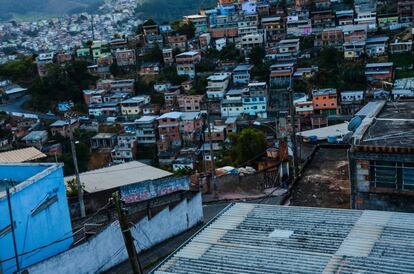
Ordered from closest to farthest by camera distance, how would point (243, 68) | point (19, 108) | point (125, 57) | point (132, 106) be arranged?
1. point (132, 106)
2. point (243, 68)
3. point (19, 108)
4. point (125, 57)

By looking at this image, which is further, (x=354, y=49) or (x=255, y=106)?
(x=354, y=49)

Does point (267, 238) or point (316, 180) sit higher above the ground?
point (267, 238)

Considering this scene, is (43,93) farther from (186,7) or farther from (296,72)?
(186,7)

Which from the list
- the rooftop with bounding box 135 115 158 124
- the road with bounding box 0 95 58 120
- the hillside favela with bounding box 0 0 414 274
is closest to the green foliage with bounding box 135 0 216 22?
the hillside favela with bounding box 0 0 414 274

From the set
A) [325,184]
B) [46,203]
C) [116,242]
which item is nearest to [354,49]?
[325,184]

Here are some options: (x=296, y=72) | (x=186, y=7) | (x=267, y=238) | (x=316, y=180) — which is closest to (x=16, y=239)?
(x=267, y=238)

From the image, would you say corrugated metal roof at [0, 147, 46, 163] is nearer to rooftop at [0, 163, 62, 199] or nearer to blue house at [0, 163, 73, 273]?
rooftop at [0, 163, 62, 199]

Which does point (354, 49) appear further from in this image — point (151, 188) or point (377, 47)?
point (151, 188)
